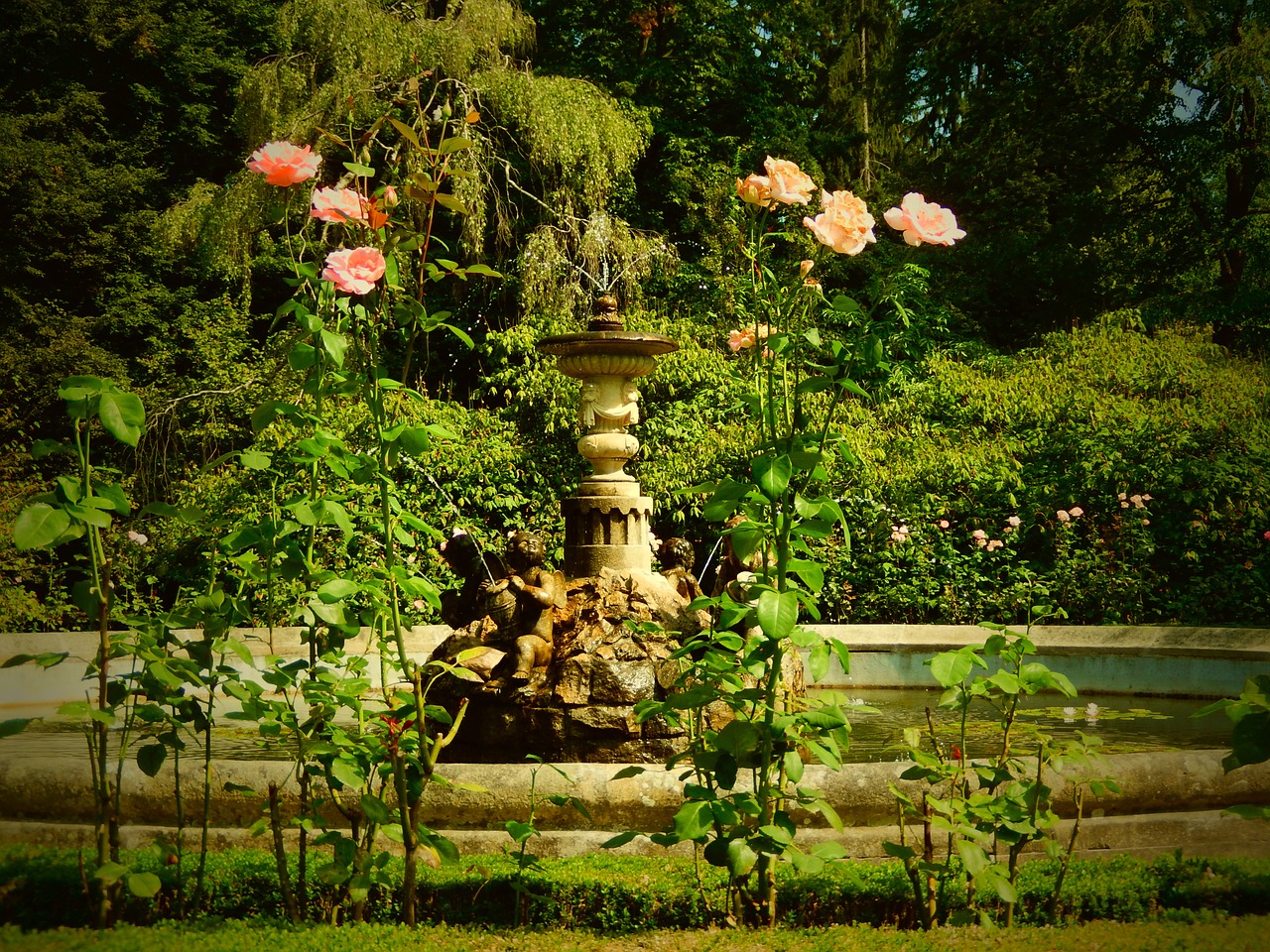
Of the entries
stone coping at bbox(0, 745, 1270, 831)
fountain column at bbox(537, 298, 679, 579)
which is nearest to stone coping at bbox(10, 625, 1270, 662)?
fountain column at bbox(537, 298, 679, 579)

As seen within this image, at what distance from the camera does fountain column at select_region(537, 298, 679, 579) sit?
6.62 metres

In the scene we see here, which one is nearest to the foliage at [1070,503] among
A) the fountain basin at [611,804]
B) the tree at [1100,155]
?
the tree at [1100,155]

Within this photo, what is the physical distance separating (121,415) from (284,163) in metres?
0.84

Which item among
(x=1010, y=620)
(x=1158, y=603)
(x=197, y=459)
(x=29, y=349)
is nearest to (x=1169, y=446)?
(x=1158, y=603)

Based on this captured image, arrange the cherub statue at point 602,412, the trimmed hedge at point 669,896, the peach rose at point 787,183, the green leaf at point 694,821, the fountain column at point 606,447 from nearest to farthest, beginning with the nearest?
the green leaf at point 694,821 < the peach rose at point 787,183 < the trimmed hedge at point 669,896 < the fountain column at point 606,447 < the cherub statue at point 602,412

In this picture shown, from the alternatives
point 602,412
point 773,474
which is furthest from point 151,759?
point 602,412

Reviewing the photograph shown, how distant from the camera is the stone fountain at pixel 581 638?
4.86 meters

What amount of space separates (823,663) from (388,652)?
1290mm

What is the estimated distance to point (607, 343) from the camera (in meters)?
6.82

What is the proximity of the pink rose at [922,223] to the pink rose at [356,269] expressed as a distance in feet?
4.30

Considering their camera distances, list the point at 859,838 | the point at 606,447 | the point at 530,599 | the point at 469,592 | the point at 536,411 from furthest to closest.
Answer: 1. the point at 536,411
2. the point at 606,447
3. the point at 469,592
4. the point at 530,599
5. the point at 859,838

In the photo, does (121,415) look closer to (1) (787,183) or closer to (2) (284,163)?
(2) (284,163)

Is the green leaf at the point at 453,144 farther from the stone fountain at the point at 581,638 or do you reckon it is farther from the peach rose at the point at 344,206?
the stone fountain at the point at 581,638

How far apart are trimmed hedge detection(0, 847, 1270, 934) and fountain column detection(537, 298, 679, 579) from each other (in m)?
3.61
